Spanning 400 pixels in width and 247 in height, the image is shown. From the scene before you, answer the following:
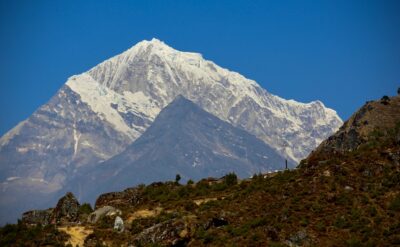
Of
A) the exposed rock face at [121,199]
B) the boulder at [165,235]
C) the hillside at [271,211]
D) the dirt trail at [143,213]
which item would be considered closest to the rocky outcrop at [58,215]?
the hillside at [271,211]

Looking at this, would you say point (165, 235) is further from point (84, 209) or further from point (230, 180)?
point (230, 180)

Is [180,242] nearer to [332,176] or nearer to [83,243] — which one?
[83,243]

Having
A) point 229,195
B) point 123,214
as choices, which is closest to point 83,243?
point 123,214

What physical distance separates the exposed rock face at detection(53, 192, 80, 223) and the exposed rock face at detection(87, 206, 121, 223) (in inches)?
106

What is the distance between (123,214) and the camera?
81875 mm

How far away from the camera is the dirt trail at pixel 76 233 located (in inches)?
2852

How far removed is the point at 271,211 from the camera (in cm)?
7412

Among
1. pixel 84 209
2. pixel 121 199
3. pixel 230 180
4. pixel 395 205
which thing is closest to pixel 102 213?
pixel 84 209

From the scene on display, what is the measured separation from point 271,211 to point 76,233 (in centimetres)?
1858

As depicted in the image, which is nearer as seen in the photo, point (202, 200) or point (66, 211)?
point (202, 200)

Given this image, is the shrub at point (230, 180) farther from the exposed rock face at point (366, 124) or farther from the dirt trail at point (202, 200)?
the exposed rock face at point (366, 124)

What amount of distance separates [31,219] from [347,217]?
34.7 metres

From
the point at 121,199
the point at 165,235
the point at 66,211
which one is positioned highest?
the point at 121,199

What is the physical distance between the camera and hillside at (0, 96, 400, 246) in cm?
6750
